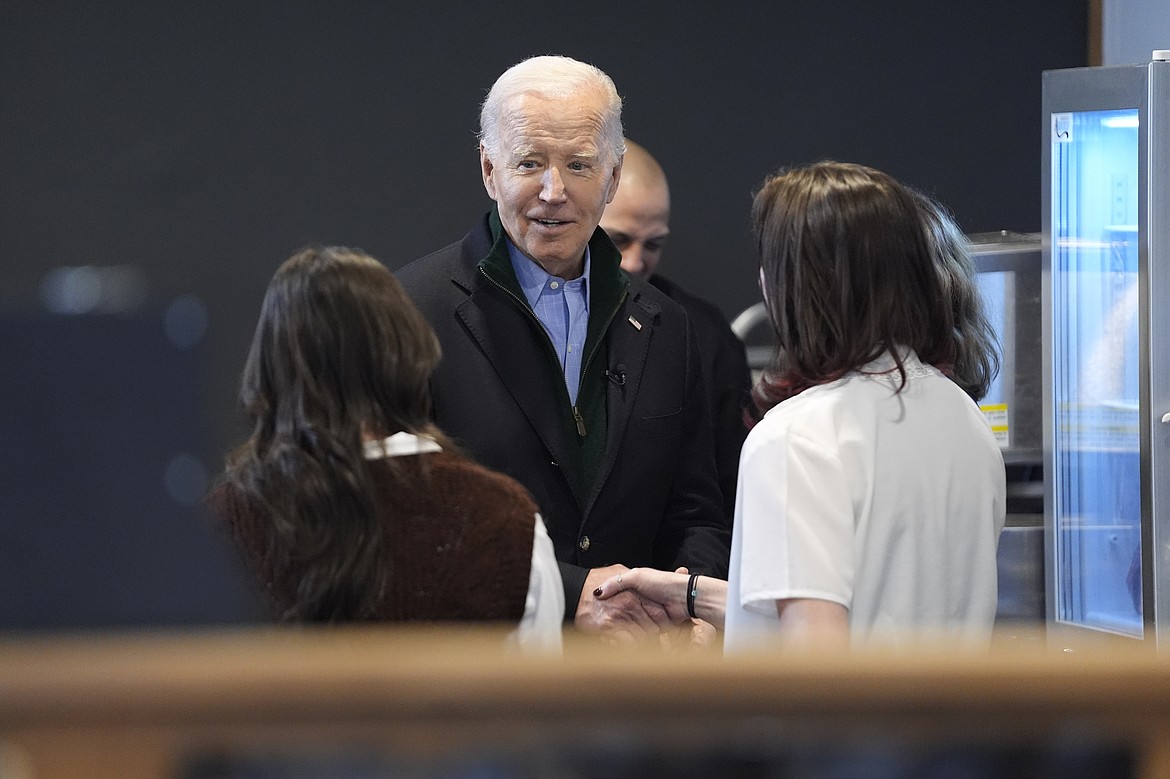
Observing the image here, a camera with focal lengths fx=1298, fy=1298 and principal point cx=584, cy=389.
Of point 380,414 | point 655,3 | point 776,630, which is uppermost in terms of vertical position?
point 655,3

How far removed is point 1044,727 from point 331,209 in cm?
382

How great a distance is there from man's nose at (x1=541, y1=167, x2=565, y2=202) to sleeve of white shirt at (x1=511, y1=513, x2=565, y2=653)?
0.91 meters

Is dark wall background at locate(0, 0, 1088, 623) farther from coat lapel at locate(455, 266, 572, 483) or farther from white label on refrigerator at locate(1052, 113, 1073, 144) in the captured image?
coat lapel at locate(455, 266, 572, 483)

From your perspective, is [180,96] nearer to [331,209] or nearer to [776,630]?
[331,209]

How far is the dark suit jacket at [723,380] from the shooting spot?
10.7 feet

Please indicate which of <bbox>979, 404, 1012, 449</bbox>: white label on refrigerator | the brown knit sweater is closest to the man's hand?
the brown knit sweater

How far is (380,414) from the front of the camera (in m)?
1.53

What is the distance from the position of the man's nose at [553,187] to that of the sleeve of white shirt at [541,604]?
2.98 ft

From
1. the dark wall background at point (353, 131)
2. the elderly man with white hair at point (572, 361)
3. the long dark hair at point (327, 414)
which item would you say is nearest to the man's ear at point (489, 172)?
the elderly man with white hair at point (572, 361)

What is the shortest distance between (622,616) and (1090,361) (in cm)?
157

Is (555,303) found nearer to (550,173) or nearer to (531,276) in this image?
(531,276)

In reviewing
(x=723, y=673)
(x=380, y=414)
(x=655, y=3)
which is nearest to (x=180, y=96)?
(x=655, y=3)

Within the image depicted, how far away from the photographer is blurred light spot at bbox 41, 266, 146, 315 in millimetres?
4016

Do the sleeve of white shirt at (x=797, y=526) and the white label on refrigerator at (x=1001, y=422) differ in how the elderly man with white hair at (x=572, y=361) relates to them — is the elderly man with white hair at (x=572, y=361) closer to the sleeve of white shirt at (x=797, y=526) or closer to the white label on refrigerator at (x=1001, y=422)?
the sleeve of white shirt at (x=797, y=526)
